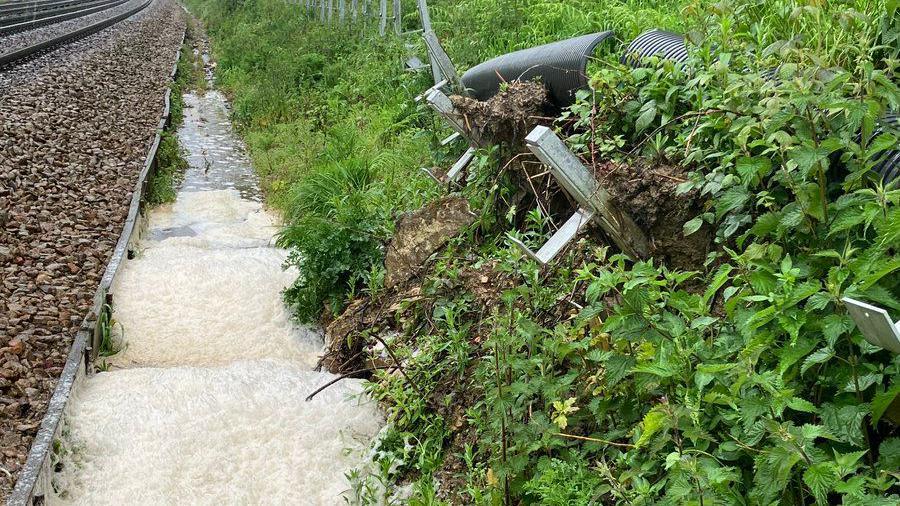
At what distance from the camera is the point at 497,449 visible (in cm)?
316

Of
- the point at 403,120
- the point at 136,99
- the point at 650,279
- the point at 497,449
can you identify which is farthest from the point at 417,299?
the point at 136,99

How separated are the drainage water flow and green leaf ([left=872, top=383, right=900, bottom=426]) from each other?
2.53 m

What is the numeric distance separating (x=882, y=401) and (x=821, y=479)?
30 cm

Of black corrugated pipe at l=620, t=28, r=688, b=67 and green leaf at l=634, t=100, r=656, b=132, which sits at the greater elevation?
black corrugated pipe at l=620, t=28, r=688, b=67

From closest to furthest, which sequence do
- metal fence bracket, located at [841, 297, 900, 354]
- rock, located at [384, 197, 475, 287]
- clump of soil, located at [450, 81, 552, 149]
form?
metal fence bracket, located at [841, 297, 900, 354] < clump of soil, located at [450, 81, 552, 149] < rock, located at [384, 197, 475, 287]

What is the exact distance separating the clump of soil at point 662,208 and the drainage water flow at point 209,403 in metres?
1.91

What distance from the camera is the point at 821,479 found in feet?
6.36

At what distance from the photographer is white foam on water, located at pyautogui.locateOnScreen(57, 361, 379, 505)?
381 centimetres

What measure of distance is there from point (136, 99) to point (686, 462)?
524 inches

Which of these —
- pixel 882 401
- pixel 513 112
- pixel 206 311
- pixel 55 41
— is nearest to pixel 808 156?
pixel 882 401

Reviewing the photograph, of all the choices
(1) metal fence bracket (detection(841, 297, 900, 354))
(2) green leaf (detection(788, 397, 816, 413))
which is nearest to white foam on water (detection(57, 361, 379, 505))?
(2) green leaf (detection(788, 397, 816, 413))

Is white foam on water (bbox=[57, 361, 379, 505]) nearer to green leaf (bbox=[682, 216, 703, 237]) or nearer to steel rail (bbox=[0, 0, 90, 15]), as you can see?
green leaf (bbox=[682, 216, 703, 237])

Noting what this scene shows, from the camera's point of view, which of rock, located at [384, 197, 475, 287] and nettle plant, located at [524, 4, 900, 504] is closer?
nettle plant, located at [524, 4, 900, 504]

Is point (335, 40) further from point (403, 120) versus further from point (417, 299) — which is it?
point (417, 299)
